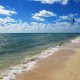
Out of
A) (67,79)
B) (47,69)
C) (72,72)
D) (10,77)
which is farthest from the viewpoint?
(47,69)

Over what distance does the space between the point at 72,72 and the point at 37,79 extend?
3227mm

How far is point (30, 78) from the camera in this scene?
12.4 metres

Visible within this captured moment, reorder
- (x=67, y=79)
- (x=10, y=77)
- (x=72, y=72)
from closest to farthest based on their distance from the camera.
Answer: (x=67, y=79) → (x=10, y=77) → (x=72, y=72)

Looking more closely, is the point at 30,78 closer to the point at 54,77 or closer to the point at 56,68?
the point at 54,77

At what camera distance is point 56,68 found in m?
15.3

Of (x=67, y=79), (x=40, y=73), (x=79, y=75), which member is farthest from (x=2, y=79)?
(x=79, y=75)

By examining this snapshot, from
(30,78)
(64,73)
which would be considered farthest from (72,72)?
(30,78)

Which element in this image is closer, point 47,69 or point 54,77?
point 54,77

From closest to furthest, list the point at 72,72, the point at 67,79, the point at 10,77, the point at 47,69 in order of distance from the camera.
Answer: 1. the point at 67,79
2. the point at 10,77
3. the point at 72,72
4. the point at 47,69

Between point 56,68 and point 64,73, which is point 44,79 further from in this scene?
point 56,68

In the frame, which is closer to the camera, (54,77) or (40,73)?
(54,77)

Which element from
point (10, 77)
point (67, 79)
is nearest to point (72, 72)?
point (67, 79)

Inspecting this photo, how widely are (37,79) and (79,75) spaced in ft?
10.7

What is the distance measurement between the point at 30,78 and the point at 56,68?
362 centimetres
